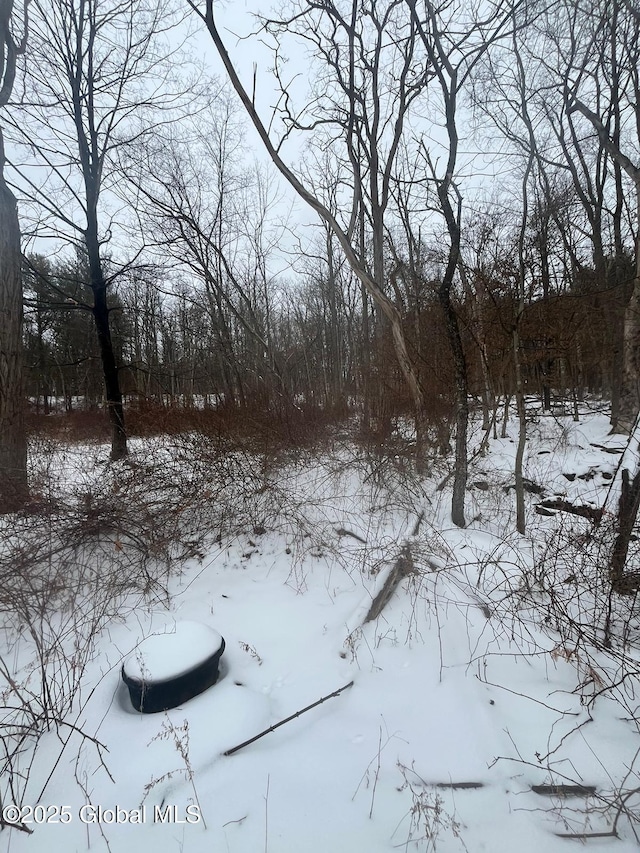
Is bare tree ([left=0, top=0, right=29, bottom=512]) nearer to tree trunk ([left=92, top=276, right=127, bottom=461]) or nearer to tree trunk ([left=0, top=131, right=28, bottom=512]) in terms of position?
tree trunk ([left=0, top=131, right=28, bottom=512])

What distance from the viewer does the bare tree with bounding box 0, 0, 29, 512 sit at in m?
4.54

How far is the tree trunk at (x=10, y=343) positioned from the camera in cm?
452

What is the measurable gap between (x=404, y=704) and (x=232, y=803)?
1024mm

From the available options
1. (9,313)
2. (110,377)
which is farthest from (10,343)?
(110,377)

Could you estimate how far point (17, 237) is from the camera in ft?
16.0

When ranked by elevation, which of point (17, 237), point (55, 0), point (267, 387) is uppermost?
point (55, 0)

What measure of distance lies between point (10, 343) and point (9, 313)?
1.42 feet

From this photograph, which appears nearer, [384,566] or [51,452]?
[384,566]

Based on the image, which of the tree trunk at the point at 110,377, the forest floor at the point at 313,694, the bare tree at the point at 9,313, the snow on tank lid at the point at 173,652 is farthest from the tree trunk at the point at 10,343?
the snow on tank lid at the point at 173,652

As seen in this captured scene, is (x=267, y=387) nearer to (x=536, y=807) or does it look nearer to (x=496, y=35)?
(x=496, y=35)

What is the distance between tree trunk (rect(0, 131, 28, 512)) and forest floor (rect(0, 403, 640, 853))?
3.44 ft

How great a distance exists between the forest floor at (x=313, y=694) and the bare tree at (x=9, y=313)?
110cm

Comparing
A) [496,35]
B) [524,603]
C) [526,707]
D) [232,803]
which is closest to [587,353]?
[496,35]

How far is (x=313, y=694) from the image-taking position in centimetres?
208
